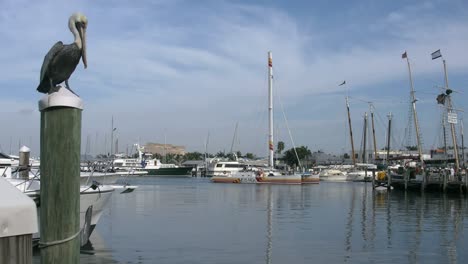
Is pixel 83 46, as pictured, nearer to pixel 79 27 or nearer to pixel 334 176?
pixel 79 27

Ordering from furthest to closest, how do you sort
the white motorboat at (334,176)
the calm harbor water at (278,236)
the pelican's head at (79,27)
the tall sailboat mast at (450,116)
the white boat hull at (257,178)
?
the white motorboat at (334,176), the white boat hull at (257,178), the tall sailboat mast at (450,116), the calm harbor water at (278,236), the pelican's head at (79,27)

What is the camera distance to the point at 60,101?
5.80 m

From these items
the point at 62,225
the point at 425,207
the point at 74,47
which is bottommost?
the point at 425,207

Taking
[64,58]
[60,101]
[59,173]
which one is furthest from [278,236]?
[60,101]

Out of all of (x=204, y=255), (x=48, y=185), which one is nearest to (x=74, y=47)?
(x=48, y=185)

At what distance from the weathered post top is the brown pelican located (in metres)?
0.92

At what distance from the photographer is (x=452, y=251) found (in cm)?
1945

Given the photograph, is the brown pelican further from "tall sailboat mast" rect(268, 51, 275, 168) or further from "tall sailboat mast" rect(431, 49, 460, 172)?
"tall sailboat mast" rect(268, 51, 275, 168)

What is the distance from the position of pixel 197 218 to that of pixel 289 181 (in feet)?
171

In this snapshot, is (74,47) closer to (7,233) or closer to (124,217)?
(7,233)

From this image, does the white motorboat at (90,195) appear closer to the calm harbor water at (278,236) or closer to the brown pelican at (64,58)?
the calm harbor water at (278,236)

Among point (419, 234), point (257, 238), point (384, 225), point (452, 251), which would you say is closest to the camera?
point (452, 251)

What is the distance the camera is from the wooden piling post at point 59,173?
229 inches

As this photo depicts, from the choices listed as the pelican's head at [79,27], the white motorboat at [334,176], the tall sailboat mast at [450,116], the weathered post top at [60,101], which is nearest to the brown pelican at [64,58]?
the pelican's head at [79,27]
